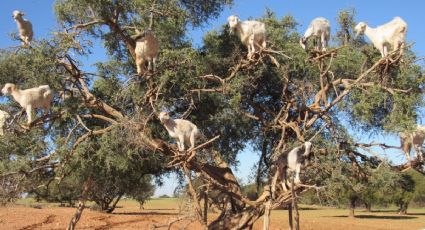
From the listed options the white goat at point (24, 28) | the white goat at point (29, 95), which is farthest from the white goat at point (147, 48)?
the white goat at point (24, 28)

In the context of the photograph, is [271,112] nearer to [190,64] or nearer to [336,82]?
[336,82]

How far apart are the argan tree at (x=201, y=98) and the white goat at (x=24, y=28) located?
0.30m

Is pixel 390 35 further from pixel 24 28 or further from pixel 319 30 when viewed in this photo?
pixel 24 28

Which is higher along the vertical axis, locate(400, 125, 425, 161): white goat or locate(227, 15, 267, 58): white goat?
locate(227, 15, 267, 58): white goat

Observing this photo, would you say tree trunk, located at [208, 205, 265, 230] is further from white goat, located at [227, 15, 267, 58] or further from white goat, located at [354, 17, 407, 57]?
white goat, located at [354, 17, 407, 57]

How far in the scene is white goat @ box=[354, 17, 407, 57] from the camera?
35.5 ft

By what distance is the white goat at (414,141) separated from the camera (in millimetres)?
11305

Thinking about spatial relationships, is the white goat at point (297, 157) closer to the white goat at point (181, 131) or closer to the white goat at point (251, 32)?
the white goat at point (181, 131)

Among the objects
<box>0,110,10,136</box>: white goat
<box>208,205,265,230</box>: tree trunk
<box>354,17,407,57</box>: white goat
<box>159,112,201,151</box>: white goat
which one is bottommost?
<box>208,205,265,230</box>: tree trunk

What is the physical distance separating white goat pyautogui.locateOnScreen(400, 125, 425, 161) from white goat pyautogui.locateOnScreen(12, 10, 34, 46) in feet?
29.8

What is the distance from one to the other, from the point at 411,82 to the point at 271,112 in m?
3.78

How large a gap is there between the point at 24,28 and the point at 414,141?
382 inches

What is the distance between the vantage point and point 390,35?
1091cm

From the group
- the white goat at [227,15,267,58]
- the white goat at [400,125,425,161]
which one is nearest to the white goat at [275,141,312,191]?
the white goat at [227,15,267,58]
